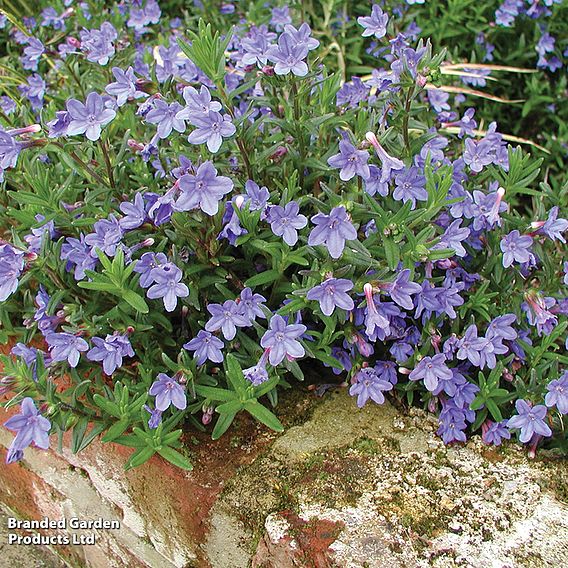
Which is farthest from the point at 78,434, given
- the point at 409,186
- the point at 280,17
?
the point at 280,17

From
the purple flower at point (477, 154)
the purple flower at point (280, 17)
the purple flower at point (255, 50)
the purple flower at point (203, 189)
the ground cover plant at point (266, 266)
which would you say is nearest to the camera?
the purple flower at point (203, 189)

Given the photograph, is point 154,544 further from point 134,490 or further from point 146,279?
point 146,279

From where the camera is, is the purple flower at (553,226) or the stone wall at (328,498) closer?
the stone wall at (328,498)

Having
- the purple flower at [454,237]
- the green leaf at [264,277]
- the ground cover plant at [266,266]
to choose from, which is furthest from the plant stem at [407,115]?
the green leaf at [264,277]

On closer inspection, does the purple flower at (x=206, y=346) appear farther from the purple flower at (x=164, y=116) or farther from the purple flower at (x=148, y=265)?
the purple flower at (x=164, y=116)

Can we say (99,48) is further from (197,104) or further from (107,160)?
(197,104)

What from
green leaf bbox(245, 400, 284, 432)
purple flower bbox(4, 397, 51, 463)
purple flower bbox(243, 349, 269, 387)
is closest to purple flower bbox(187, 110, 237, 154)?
purple flower bbox(243, 349, 269, 387)

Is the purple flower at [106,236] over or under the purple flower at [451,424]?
over
